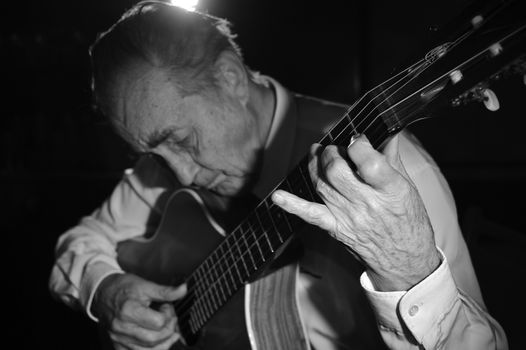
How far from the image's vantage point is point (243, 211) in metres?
1.07

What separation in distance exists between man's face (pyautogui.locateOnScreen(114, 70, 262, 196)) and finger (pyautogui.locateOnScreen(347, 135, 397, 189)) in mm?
542

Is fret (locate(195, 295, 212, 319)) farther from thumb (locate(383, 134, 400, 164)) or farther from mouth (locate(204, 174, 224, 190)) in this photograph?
thumb (locate(383, 134, 400, 164))

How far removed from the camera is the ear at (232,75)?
1080 millimetres

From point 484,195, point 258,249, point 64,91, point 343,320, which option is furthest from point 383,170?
point 64,91

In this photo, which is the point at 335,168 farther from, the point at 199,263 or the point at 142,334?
the point at 142,334

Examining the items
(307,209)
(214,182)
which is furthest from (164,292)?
(307,209)

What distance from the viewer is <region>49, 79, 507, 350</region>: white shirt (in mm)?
669

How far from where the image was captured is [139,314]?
1143mm

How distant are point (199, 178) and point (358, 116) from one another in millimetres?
537

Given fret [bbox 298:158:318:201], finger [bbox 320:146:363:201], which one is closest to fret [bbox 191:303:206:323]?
fret [bbox 298:158:318:201]

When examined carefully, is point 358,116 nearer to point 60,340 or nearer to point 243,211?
point 243,211

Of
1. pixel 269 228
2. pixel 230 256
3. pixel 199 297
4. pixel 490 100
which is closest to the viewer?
pixel 490 100

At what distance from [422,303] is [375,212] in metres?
0.17

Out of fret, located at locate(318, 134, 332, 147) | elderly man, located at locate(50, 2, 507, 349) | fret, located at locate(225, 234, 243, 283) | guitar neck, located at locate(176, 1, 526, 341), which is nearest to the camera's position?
guitar neck, located at locate(176, 1, 526, 341)
